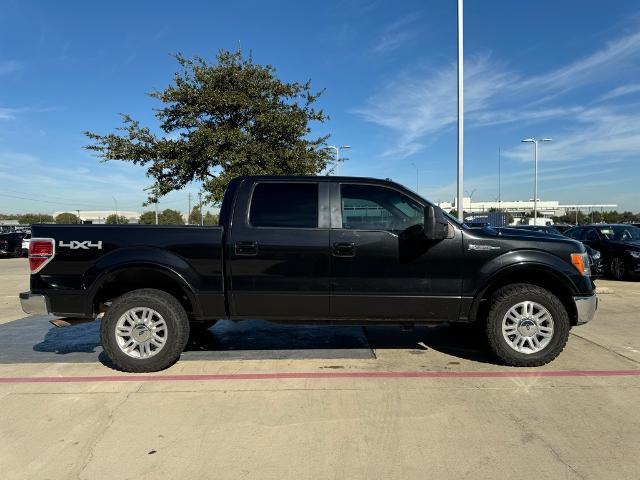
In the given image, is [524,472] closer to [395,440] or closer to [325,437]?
[395,440]

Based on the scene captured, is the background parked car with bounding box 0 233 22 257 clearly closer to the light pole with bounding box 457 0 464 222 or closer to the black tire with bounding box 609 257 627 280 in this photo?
the light pole with bounding box 457 0 464 222

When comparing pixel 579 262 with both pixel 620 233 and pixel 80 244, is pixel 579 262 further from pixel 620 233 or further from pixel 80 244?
pixel 620 233

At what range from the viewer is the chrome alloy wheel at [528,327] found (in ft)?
16.3

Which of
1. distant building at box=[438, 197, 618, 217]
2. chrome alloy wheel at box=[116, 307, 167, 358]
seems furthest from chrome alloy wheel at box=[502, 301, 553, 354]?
distant building at box=[438, 197, 618, 217]

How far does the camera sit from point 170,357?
495cm

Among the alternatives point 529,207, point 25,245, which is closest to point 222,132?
point 25,245

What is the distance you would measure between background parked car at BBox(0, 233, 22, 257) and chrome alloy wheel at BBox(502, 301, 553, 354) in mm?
29906

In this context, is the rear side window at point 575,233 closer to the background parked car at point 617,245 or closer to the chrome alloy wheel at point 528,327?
the background parked car at point 617,245

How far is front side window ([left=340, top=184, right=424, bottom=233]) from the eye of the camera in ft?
16.3

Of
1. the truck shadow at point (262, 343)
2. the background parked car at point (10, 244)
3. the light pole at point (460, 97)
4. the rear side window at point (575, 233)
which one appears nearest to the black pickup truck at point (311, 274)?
the truck shadow at point (262, 343)

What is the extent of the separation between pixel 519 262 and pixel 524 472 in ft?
7.81

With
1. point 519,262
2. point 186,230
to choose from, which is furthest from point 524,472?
point 186,230

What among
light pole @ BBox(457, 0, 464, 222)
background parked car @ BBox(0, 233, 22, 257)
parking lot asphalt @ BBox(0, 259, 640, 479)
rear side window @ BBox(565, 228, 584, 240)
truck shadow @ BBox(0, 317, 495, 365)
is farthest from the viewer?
background parked car @ BBox(0, 233, 22, 257)

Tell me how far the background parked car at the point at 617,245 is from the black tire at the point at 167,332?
Answer: 40.1ft
